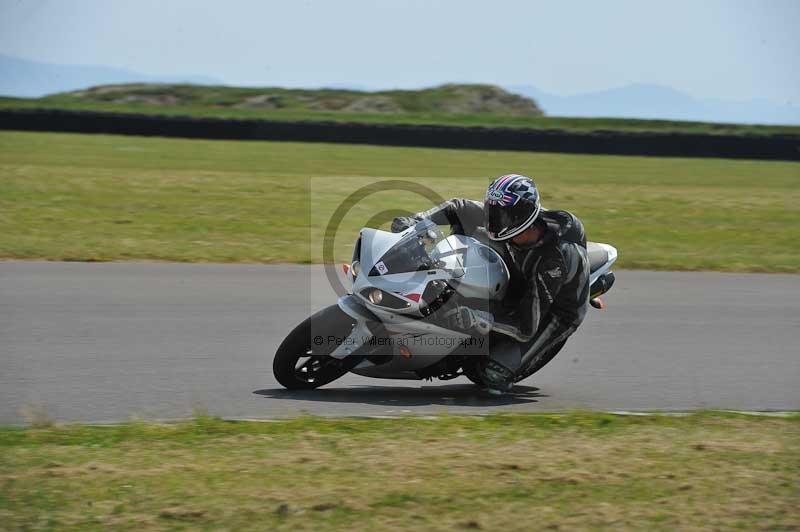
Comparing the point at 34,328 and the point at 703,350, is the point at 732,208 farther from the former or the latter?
the point at 34,328

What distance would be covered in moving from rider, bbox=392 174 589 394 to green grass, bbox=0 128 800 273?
25.9 inches

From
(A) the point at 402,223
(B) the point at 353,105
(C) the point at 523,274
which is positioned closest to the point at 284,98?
(B) the point at 353,105

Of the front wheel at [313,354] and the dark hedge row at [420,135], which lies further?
the dark hedge row at [420,135]

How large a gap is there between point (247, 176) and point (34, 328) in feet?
40.7

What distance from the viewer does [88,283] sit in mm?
10133

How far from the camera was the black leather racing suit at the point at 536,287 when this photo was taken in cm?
641

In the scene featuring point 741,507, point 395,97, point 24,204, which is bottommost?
point 741,507

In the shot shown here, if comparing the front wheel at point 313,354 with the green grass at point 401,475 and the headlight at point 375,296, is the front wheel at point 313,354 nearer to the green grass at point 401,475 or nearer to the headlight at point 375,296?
the headlight at point 375,296

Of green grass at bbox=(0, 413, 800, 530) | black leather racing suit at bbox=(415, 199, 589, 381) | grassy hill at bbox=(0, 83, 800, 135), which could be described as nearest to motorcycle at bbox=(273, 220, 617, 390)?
black leather racing suit at bbox=(415, 199, 589, 381)

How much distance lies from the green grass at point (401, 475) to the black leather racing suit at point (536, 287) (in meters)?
0.70

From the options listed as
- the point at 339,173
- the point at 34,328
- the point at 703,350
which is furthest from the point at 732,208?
the point at 34,328

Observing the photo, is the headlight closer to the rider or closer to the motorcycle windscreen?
the motorcycle windscreen

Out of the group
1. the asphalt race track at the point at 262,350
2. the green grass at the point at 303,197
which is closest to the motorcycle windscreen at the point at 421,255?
the green grass at the point at 303,197

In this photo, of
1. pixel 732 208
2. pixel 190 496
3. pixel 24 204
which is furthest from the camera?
pixel 732 208
